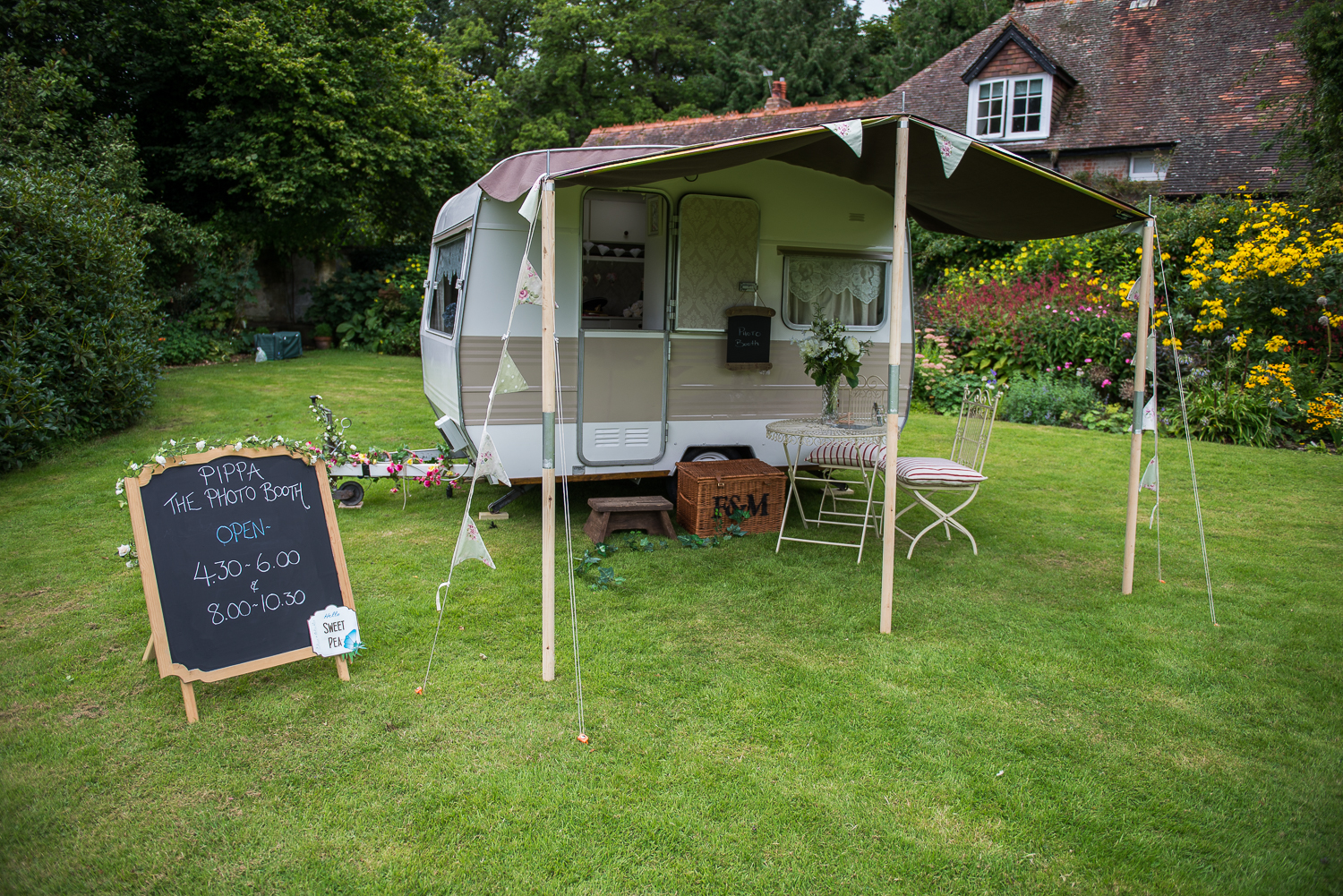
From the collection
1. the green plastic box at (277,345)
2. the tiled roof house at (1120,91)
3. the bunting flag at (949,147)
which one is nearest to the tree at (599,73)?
the tiled roof house at (1120,91)

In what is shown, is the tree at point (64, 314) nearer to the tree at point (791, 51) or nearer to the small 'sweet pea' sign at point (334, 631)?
the small 'sweet pea' sign at point (334, 631)

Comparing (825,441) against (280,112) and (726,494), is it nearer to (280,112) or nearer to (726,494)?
(726,494)

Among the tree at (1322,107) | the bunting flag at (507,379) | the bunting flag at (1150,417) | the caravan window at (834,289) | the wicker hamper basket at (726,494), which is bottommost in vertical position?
the wicker hamper basket at (726,494)

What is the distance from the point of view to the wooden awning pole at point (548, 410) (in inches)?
124

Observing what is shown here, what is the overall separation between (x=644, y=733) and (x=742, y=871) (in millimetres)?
752

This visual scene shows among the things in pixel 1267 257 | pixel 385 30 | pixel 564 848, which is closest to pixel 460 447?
pixel 564 848

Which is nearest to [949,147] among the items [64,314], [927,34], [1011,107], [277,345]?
[64,314]

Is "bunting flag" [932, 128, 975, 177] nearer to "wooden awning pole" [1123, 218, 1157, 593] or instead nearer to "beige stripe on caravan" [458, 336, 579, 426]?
"wooden awning pole" [1123, 218, 1157, 593]

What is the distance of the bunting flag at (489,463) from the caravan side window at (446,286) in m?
1.90

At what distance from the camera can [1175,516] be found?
6.01m

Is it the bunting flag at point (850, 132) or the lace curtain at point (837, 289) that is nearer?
the bunting flag at point (850, 132)

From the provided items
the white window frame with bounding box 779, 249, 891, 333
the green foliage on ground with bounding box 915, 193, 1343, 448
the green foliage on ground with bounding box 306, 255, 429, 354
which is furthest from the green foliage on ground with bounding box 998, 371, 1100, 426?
the green foliage on ground with bounding box 306, 255, 429, 354

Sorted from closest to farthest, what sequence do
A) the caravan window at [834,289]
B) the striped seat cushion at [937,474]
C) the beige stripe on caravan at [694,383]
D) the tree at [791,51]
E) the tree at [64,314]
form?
the striped seat cushion at [937,474]
the beige stripe on caravan at [694,383]
the caravan window at [834,289]
the tree at [64,314]
the tree at [791,51]

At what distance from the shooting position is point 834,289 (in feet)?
19.0
